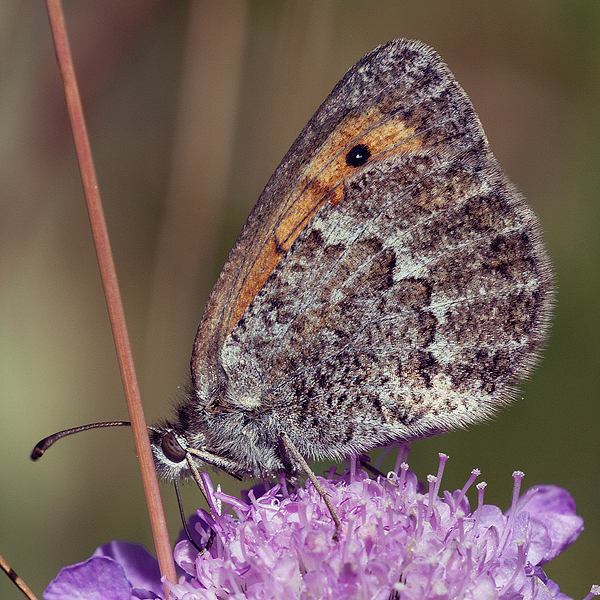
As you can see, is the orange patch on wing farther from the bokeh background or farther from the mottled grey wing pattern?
the bokeh background

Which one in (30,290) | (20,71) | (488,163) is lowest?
(488,163)

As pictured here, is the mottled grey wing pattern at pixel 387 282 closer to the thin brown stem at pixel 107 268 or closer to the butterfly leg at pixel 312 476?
the butterfly leg at pixel 312 476

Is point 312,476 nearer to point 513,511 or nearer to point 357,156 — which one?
point 513,511

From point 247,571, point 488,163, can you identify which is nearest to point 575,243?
point 488,163

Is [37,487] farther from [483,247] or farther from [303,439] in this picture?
[483,247]

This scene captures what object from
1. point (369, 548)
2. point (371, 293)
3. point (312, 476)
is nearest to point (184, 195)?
point (371, 293)

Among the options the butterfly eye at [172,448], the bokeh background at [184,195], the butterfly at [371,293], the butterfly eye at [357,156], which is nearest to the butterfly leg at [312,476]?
the butterfly at [371,293]
